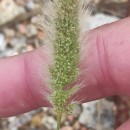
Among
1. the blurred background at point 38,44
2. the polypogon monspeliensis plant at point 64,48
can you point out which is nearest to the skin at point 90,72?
the polypogon monspeliensis plant at point 64,48

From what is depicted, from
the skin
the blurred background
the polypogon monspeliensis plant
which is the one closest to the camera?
the polypogon monspeliensis plant

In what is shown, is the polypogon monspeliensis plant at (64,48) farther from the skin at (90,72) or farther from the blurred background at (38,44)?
the blurred background at (38,44)

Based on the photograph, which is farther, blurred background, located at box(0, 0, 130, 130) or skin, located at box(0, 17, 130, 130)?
blurred background, located at box(0, 0, 130, 130)

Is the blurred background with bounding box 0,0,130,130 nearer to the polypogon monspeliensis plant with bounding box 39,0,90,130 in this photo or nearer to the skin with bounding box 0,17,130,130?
the skin with bounding box 0,17,130,130

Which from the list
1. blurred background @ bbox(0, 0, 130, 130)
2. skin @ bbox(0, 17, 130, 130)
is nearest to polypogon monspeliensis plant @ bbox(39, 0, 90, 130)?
skin @ bbox(0, 17, 130, 130)

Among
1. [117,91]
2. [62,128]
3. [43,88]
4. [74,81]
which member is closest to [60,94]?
[74,81]

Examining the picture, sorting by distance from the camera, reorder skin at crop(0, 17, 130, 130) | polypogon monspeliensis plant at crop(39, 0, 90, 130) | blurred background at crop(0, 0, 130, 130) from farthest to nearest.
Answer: blurred background at crop(0, 0, 130, 130) → skin at crop(0, 17, 130, 130) → polypogon monspeliensis plant at crop(39, 0, 90, 130)

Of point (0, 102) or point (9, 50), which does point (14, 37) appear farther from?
point (0, 102)
